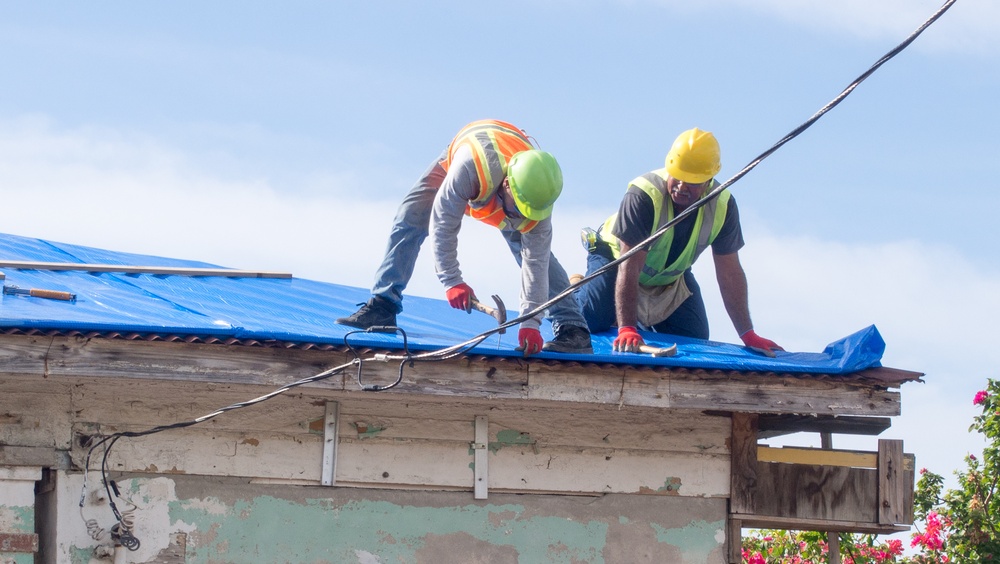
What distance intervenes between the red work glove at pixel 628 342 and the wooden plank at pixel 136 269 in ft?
8.62

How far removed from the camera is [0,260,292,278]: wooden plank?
7.55 meters

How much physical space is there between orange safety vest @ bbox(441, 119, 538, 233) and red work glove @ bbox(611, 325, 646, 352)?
2.74 feet

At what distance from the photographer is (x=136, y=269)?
8.10m

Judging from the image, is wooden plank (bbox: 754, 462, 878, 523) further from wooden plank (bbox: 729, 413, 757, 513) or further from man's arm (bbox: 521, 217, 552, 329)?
man's arm (bbox: 521, 217, 552, 329)

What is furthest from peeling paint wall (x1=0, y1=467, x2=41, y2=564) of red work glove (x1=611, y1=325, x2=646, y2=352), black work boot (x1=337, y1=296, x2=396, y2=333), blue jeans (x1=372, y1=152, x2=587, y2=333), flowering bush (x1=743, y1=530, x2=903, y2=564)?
flowering bush (x1=743, y1=530, x2=903, y2=564)

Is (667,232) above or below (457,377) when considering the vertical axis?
above

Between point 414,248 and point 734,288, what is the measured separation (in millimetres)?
2120

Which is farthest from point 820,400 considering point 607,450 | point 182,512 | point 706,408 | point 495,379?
point 182,512

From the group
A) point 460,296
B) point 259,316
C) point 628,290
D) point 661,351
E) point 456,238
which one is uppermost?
point 456,238

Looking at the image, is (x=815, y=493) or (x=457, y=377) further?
(x=815, y=493)

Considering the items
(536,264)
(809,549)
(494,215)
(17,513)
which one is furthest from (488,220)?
(809,549)

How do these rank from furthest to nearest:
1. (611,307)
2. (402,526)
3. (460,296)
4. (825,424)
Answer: (611,307) < (825,424) < (402,526) < (460,296)

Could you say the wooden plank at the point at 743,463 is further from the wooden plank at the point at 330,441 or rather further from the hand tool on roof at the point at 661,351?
the wooden plank at the point at 330,441

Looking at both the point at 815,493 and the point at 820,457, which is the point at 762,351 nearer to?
the point at 820,457
